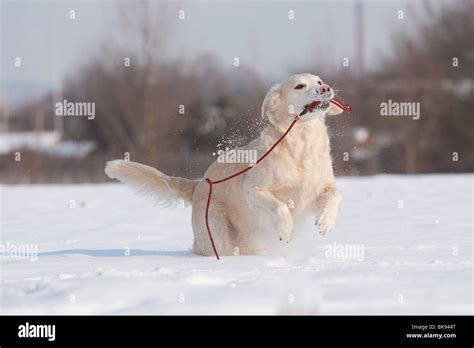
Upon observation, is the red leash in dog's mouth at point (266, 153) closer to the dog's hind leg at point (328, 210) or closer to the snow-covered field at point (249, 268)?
the snow-covered field at point (249, 268)

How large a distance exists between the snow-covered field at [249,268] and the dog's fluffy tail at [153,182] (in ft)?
1.42

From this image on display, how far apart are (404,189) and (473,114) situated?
11.5 m

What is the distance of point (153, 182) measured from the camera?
18.6 feet

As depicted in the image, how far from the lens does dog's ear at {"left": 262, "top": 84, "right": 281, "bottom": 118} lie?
5152 millimetres

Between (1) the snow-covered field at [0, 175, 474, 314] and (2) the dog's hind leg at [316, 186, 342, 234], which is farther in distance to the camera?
(2) the dog's hind leg at [316, 186, 342, 234]

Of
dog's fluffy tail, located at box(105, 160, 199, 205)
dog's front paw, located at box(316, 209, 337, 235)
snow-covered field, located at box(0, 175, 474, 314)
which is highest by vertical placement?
dog's fluffy tail, located at box(105, 160, 199, 205)

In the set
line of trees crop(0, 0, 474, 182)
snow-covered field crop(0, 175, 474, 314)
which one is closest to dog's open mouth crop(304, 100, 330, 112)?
snow-covered field crop(0, 175, 474, 314)

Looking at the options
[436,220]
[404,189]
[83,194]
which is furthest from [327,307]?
[83,194]

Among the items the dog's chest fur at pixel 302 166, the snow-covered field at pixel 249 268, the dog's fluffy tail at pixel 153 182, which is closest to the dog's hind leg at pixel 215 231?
the snow-covered field at pixel 249 268

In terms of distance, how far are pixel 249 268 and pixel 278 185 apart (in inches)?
33.7

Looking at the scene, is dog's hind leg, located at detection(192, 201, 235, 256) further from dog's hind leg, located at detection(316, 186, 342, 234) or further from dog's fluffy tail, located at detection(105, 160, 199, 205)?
dog's hind leg, located at detection(316, 186, 342, 234)
